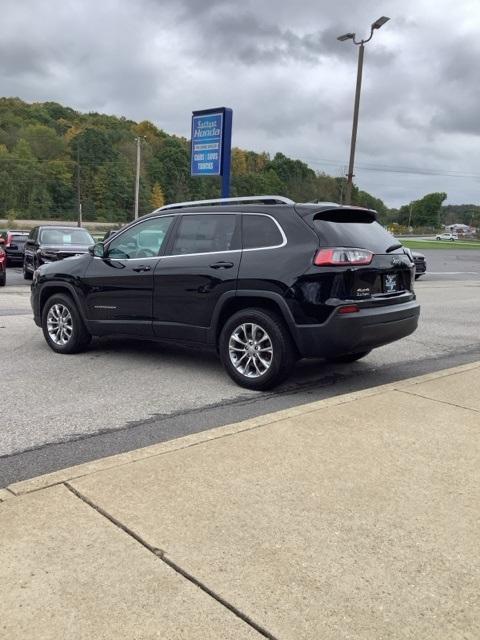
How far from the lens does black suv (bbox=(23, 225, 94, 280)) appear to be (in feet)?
53.7

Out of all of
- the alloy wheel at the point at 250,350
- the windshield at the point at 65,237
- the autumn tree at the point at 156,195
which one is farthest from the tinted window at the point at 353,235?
the autumn tree at the point at 156,195

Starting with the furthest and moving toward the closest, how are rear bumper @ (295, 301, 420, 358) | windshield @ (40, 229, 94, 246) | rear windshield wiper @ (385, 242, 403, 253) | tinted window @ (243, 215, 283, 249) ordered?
windshield @ (40, 229, 94, 246)
rear windshield wiper @ (385, 242, 403, 253)
tinted window @ (243, 215, 283, 249)
rear bumper @ (295, 301, 420, 358)

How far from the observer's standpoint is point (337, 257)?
5.58 m

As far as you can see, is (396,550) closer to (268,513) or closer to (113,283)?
(268,513)

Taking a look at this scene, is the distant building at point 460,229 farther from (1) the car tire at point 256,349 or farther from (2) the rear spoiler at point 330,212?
(1) the car tire at point 256,349

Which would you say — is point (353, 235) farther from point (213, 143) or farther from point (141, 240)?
point (213, 143)

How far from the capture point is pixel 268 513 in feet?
10.7

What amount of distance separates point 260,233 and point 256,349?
110 cm

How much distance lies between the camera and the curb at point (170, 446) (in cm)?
351

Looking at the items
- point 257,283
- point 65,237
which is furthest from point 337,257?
point 65,237

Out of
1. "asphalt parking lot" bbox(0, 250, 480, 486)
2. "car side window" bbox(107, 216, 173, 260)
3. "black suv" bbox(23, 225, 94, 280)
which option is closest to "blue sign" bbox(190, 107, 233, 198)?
"black suv" bbox(23, 225, 94, 280)

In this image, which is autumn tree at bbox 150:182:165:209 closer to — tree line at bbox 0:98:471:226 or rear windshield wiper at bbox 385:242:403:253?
tree line at bbox 0:98:471:226

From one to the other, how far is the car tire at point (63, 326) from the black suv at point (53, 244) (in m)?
8.84

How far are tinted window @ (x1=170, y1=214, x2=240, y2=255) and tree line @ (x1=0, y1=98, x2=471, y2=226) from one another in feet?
316
